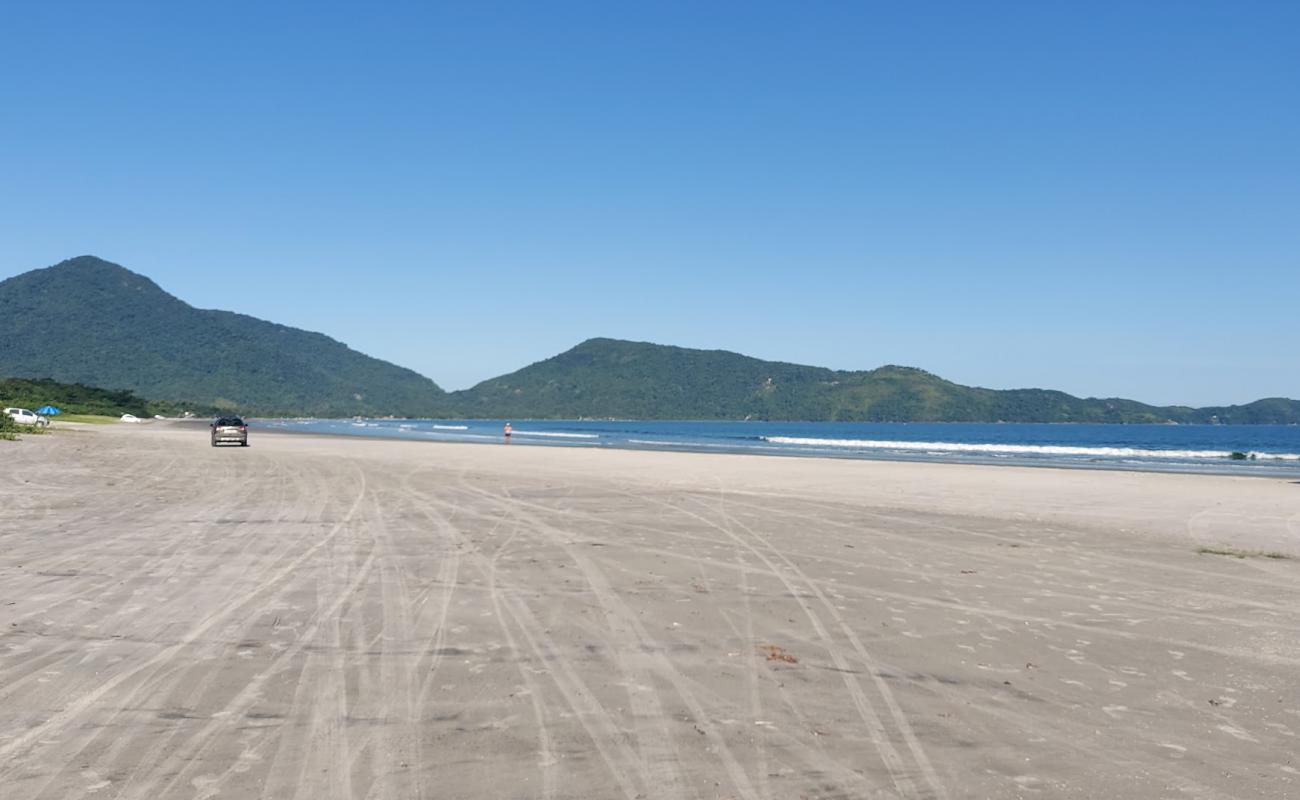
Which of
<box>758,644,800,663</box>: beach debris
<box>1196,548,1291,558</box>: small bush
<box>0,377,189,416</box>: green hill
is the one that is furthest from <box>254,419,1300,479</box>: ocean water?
<box>758,644,800,663</box>: beach debris

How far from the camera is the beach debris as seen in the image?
7019 mm

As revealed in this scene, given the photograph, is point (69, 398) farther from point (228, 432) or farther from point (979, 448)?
point (979, 448)

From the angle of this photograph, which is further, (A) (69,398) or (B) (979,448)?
(A) (69,398)

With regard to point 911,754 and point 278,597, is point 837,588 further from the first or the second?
point 278,597

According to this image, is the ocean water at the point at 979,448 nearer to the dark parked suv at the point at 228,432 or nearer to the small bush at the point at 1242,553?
the dark parked suv at the point at 228,432

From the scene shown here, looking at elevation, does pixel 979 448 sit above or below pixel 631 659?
above

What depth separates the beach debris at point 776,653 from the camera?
7019 millimetres

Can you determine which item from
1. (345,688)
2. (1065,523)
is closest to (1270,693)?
(345,688)

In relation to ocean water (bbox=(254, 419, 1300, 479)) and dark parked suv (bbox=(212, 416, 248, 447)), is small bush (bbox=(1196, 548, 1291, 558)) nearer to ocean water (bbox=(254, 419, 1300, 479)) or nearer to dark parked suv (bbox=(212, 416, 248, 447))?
ocean water (bbox=(254, 419, 1300, 479))

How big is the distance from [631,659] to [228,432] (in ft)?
148

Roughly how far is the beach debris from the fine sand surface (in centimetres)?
6

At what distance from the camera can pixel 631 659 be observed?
694cm

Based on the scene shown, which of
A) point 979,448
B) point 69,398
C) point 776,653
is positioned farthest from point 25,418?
point 69,398

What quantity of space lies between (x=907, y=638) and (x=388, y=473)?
22.9 m
